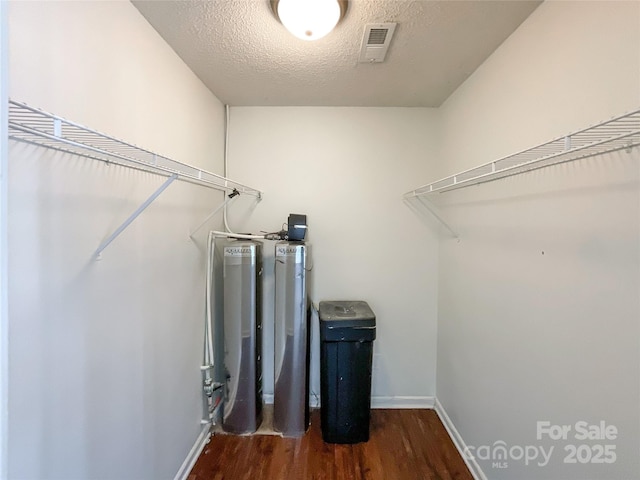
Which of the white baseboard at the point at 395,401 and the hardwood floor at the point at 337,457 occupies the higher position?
the white baseboard at the point at 395,401

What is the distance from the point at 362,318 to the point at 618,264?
4.55ft

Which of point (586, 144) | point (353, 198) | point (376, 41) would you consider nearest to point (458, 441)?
point (353, 198)

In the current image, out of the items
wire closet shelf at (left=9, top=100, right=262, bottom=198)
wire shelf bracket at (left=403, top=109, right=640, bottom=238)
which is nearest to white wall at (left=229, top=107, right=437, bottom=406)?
wire shelf bracket at (left=403, top=109, right=640, bottom=238)

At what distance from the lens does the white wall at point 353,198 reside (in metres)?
2.52

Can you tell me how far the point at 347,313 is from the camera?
2207mm

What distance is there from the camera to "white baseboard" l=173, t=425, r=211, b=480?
180cm

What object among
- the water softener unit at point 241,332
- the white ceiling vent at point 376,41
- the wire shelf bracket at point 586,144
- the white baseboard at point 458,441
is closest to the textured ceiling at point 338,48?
the white ceiling vent at point 376,41

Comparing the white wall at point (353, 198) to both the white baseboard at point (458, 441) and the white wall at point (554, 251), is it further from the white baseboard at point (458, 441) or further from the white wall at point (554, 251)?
the white wall at point (554, 251)

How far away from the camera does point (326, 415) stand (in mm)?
2141

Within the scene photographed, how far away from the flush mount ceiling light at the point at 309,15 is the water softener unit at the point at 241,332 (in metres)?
1.30

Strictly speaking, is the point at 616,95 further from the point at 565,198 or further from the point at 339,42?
the point at 339,42

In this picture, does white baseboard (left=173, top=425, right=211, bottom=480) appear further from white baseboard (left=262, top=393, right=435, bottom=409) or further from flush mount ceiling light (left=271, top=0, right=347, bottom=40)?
flush mount ceiling light (left=271, top=0, right=347, bottom=40)

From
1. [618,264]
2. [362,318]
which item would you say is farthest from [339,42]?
[362,318]

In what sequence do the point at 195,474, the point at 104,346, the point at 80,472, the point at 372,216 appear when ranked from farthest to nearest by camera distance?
the point at 372,216
the point at 195,474
the point at 104,346
the point at 80,472
